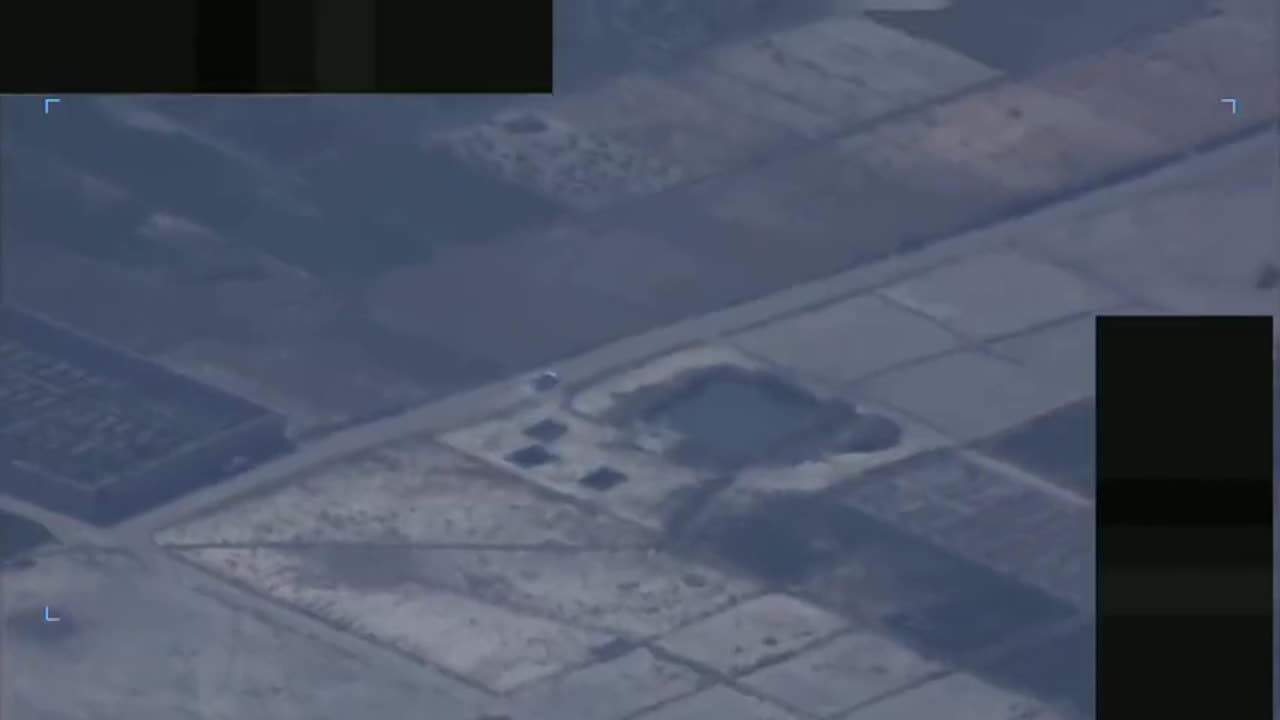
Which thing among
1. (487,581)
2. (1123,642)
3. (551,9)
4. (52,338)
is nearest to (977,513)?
(1123,642)
